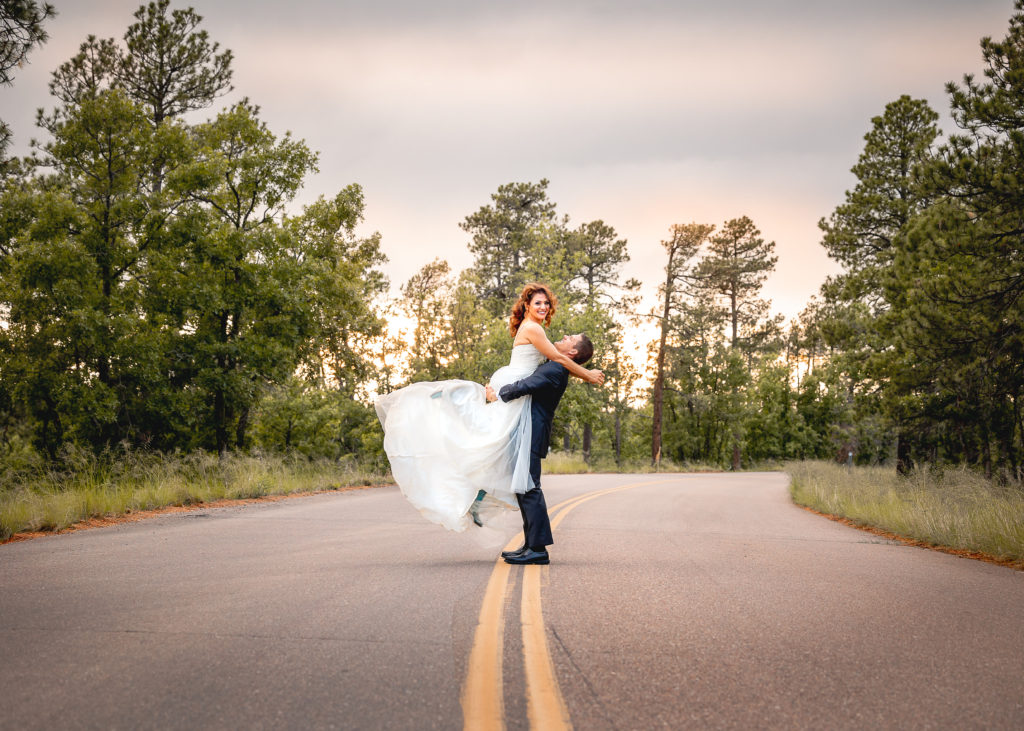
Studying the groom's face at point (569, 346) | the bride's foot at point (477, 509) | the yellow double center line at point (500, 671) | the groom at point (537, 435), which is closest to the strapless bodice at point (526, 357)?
the groom at point (537, 435)

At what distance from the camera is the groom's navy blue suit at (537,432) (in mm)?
6117

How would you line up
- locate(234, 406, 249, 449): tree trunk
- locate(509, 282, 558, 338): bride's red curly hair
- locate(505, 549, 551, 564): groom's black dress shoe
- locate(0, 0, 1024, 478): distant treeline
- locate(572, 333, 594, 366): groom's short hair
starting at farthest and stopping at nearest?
locate(234, 406, 249, 449): tree trunk, locate(0, 0, 1024, 478): distant treeline, locate(509, 282, 558, 338): bride's red curly hair, locate(572, 333, 594, 366): groom's short hair, locate(505, 549, 551, 564): groom's black dress shoe

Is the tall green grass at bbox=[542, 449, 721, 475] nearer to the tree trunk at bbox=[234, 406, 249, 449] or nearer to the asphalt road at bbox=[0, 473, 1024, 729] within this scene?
the tree trunk at bbox=[234, 406, 249, 449]

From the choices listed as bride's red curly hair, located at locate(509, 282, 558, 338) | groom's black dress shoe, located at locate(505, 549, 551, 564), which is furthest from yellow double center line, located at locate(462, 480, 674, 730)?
bride's red curly hair, located at locate(509, 282, 558, 338)

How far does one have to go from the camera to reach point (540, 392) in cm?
626

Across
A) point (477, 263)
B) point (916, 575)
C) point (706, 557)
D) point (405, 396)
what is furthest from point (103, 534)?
point (477, 263)

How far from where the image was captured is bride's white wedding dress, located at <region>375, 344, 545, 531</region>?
20.0 ft

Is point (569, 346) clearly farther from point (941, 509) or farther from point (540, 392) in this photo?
point (941, 509)

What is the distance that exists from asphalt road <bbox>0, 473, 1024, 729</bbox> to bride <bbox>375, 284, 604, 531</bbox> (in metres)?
0.52

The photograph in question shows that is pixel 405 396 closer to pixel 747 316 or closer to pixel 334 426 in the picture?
pixel 334 426

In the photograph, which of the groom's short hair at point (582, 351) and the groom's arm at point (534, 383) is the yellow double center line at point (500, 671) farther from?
the groom's short hair at point (582, 351)

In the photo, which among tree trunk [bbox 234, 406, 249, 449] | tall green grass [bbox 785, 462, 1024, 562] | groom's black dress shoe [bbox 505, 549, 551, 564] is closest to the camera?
groom's black dress shoe [bbox 505, 549, 551, 564]

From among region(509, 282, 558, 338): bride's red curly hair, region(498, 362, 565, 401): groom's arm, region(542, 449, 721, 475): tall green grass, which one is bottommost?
region(542, 449, 721, 475): tall green grass

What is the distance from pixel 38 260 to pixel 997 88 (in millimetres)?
20275
